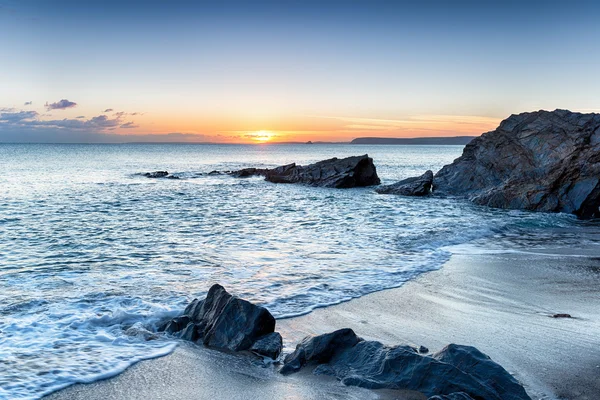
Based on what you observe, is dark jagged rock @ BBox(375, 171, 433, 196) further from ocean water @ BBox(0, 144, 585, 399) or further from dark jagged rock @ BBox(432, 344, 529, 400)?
dark jagged rock @ BBox(432, 344, 529, 400)

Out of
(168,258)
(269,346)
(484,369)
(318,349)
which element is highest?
(484,369)

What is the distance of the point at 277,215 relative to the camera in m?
21.2

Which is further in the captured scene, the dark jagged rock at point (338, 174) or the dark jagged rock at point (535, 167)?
the dark jagged rock at point (338, 174)

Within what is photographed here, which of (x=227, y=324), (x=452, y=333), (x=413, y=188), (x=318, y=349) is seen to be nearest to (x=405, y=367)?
(x=318, y=349)

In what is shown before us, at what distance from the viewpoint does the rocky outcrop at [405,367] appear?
4957 mm

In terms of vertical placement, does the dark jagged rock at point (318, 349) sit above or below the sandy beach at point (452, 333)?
above

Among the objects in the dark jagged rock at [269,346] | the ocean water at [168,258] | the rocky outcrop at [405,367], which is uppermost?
the rocky outcrop at [405,367]

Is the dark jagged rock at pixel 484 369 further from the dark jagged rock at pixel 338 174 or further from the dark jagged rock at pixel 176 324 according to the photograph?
the dark jagged rock at pixel 338 174

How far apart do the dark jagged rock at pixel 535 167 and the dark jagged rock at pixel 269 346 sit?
64.4 feet

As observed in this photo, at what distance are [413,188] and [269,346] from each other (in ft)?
83.3

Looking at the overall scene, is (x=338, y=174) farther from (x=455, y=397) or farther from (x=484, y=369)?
(x=455, y=397)

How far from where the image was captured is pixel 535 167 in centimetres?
2706

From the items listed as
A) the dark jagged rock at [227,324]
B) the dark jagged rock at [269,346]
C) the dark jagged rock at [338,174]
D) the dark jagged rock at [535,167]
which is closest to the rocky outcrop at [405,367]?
the dark jagged rock at [269,346]

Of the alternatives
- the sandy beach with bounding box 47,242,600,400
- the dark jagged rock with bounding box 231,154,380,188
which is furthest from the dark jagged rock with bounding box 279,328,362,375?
the dark jagged rock with bounding box 231,154,380,188
